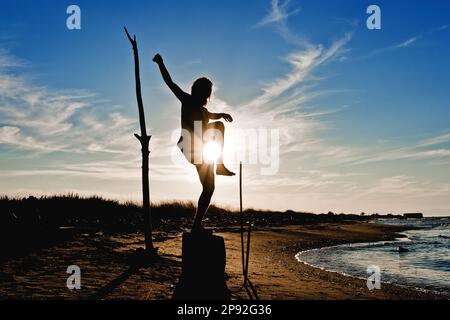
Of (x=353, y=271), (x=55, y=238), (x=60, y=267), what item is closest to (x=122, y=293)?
Answer: (x=60, y=267)

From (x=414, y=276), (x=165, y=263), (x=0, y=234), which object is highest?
(x=0, y=234)

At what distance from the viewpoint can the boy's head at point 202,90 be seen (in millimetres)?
7402

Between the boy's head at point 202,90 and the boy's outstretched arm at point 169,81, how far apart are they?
0.69 ft

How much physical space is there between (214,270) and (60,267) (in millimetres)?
3330

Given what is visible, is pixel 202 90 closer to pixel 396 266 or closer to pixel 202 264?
pixel 202 264

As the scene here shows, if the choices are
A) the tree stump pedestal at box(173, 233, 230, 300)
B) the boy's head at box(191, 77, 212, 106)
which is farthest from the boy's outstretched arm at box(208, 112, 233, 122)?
the tree stump pedestal at box(173, 233, 230, 300)

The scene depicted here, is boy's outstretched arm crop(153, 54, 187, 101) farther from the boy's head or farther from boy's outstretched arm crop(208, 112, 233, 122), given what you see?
boy's outstretched arm crop(208, 112, 233, 122)

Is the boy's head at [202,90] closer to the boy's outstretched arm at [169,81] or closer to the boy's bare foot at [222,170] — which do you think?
the boy's outstretched arm at [169,81]

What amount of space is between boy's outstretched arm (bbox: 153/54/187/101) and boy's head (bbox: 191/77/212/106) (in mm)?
210

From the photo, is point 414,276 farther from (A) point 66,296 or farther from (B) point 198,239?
(A) point 66,296

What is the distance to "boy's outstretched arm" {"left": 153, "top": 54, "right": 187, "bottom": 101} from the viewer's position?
7.41m

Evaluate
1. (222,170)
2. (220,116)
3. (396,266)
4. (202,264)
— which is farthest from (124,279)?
(396,266)

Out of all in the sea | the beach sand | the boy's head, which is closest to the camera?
the beach sand
